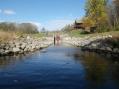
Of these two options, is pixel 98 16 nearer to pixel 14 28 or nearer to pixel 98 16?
pixel 98 16

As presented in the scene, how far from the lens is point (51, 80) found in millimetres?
17844

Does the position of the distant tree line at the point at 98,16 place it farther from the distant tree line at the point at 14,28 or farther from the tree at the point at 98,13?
the distant tree line at the point at 14,28

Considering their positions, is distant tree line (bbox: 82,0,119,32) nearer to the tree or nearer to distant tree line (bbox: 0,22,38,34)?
the tree

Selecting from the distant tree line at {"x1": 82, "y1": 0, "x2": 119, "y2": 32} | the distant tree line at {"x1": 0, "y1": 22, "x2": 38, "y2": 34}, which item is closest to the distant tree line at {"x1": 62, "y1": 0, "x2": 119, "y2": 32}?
the distant tree line at {"x1": 82, "y1": 0, "x2": 119, "y2": 32}

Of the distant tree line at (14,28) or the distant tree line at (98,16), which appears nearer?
the distant tree line at (98,16)

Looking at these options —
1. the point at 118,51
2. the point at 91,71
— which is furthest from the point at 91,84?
the point at 118,51

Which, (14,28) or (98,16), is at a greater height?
(98,16)

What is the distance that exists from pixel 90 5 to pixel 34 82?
65.1 metres

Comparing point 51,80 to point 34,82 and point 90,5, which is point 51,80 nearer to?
point 34,82

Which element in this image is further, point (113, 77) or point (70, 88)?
point (113, 77)

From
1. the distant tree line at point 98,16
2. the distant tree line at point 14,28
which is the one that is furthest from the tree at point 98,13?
the distant tree line at point 14,28

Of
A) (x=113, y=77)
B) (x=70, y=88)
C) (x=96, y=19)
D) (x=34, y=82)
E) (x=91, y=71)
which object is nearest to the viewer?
(x=70, y=88)

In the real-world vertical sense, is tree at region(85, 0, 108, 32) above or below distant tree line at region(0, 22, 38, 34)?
above

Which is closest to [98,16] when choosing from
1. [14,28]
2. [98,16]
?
[98,16]
